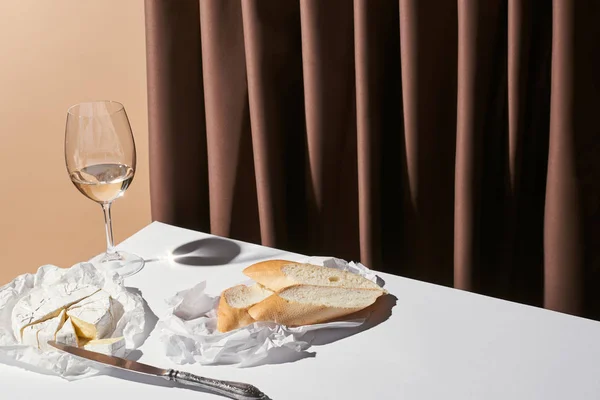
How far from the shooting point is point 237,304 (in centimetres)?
78

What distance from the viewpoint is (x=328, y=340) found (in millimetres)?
742

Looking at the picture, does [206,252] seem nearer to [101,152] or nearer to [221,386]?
[101,152]

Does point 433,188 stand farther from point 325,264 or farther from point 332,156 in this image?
point 325,264

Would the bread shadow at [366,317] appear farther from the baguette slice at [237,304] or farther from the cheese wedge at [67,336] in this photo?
the cheese wedge at [67,336]

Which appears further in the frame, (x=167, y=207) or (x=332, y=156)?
(x=167, y=207)

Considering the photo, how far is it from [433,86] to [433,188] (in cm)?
18

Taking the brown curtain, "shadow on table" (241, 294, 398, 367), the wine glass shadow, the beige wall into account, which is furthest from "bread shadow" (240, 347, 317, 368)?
the beige wall

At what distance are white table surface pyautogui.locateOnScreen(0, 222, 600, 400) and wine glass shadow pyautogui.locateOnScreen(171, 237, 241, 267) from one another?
0.40 ft

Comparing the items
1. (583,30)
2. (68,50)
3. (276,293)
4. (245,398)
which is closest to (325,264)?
(276,293)

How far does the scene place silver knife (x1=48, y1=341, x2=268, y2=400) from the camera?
2.13 ft

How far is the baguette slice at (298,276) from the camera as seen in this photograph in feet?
2.65

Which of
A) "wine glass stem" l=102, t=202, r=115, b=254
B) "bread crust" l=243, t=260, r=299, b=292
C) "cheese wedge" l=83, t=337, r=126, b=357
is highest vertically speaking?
"wine glass stem" l=102, t=202, r=115, b=254

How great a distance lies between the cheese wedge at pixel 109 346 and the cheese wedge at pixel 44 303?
2.4 inches

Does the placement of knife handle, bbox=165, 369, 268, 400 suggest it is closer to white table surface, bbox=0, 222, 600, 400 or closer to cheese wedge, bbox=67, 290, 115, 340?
→ white table surface, bbox=0, 222, 600, 400
